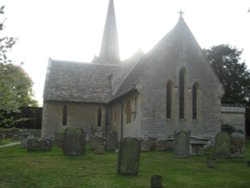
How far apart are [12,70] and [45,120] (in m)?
19.3

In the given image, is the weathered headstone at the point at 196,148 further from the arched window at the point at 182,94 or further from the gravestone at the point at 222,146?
the arched window at the point at 182,94

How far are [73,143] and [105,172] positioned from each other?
4556 millimetres

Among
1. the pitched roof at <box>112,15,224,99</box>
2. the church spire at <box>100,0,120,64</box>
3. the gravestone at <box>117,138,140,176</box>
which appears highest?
the church spire at <box>100,0,120,64</box>

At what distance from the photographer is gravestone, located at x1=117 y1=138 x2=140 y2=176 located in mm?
12539

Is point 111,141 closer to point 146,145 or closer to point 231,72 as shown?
point 146,145

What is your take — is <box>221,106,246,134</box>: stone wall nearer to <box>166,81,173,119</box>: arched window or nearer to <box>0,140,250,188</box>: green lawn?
<box>166,81,173,119</box>: arched window

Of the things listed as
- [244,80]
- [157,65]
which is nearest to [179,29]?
[157,65]

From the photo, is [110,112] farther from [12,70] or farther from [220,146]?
[12,70]

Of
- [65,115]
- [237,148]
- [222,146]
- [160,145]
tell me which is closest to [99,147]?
[160,145]

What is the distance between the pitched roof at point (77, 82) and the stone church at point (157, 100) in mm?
84

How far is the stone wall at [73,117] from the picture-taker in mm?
29500

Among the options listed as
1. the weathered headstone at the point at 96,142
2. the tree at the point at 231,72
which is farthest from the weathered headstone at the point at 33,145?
the tree at the point at 231,72

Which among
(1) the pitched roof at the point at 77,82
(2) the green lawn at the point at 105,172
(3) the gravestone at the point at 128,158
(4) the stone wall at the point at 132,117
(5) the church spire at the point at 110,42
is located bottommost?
(2) the green lawn at the point at 105,172

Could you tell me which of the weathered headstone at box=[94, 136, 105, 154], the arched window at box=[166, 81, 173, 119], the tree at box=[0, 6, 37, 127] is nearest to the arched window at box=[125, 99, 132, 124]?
the arched window at box=[166, 81, 173, 119]
